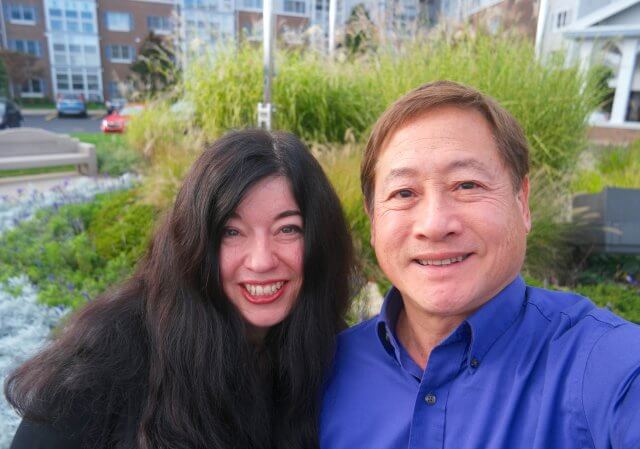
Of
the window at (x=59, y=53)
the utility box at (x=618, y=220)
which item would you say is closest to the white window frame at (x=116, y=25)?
the window at (x=59, y=53)

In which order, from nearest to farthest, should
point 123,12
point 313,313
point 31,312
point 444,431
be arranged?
point 444,431, point 313,313, point 31,312, point 123,12

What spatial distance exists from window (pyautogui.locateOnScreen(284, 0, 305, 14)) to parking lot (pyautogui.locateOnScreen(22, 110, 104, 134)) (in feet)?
67.0

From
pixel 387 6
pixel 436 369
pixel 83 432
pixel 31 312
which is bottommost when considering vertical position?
pixel 31 312

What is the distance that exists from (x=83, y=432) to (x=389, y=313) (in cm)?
104

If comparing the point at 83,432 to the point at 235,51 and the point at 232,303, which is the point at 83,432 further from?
the point at 235,51

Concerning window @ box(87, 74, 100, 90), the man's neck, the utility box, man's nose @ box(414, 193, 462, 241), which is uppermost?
window @ box(87, 74, 100, 90)

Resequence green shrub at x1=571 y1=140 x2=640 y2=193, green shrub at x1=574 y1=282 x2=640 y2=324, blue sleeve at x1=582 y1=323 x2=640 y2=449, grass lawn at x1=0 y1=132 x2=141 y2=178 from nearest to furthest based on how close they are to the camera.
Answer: blue sleeve at x1=582 y1=323 x2=640 y2=449 → green shrub at x1=574 y1=282 x2=640 y2=324 → green shrub at x1=571 y1=140 x2=640 y2=193 → grass lawn at x1=0 y1=132 x2=141 y2=178

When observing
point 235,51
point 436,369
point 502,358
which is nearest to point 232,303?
point 436,369

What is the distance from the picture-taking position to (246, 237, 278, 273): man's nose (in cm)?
159

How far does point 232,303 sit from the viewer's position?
5.63ft

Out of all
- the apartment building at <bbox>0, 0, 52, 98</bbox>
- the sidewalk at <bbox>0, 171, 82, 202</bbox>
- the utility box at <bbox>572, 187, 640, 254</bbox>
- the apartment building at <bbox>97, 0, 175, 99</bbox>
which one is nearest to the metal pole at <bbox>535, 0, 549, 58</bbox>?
the utility box at <bbox>572, 187, 640, 254</bbox>

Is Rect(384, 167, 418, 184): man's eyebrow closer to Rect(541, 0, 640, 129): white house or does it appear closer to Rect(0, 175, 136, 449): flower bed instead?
Rect(0, 175, 136, 449): flower bed

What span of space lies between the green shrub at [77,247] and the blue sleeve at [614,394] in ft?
10.4

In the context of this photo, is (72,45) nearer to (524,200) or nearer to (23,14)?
(23,14)
